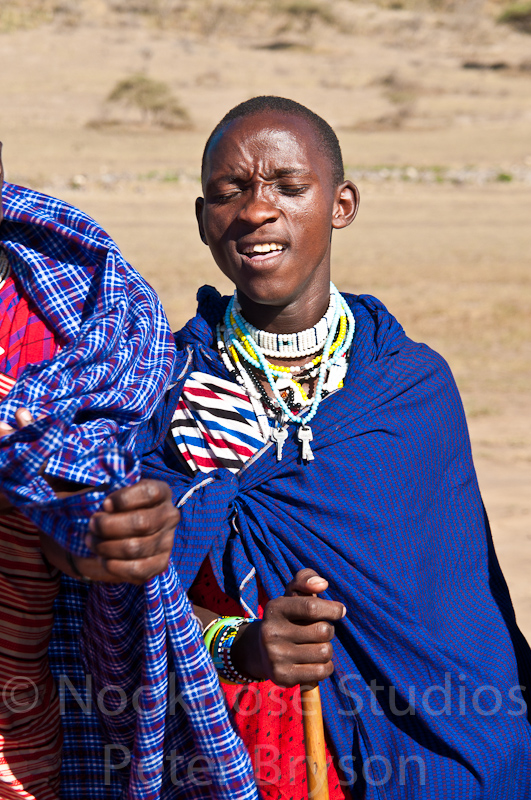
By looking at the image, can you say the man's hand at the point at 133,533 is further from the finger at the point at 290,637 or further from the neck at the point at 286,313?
the neck at the point at 286,313

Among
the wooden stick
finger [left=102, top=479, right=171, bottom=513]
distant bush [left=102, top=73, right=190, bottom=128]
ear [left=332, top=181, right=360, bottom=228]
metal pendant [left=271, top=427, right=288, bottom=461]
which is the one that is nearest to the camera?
finger [left=102, top=479, right=171, bottom=513]

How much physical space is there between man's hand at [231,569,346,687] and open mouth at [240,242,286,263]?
678 mm

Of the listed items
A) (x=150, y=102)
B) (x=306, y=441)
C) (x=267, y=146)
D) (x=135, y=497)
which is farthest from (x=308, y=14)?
(x=135, y=497)

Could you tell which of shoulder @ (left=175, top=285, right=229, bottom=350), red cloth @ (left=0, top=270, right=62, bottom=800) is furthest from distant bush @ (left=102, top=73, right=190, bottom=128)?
red cloth @ (left=0, top=270, right=62, bottom=800)

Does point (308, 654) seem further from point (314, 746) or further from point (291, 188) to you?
point (291, 188)

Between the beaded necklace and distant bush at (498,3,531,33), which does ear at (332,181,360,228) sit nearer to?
the beaded necklace

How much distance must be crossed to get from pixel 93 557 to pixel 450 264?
11633 mm

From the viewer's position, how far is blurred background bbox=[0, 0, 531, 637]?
9.84 metres

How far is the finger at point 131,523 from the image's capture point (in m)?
1.45

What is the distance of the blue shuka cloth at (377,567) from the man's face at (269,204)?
22cm

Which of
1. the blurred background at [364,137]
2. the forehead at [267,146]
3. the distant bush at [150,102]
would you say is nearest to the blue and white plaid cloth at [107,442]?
the forehead at [267,146]

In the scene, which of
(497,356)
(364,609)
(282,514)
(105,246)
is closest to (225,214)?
(105,246)

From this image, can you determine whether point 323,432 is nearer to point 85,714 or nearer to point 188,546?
point 188,546

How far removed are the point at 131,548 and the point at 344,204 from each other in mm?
1146
